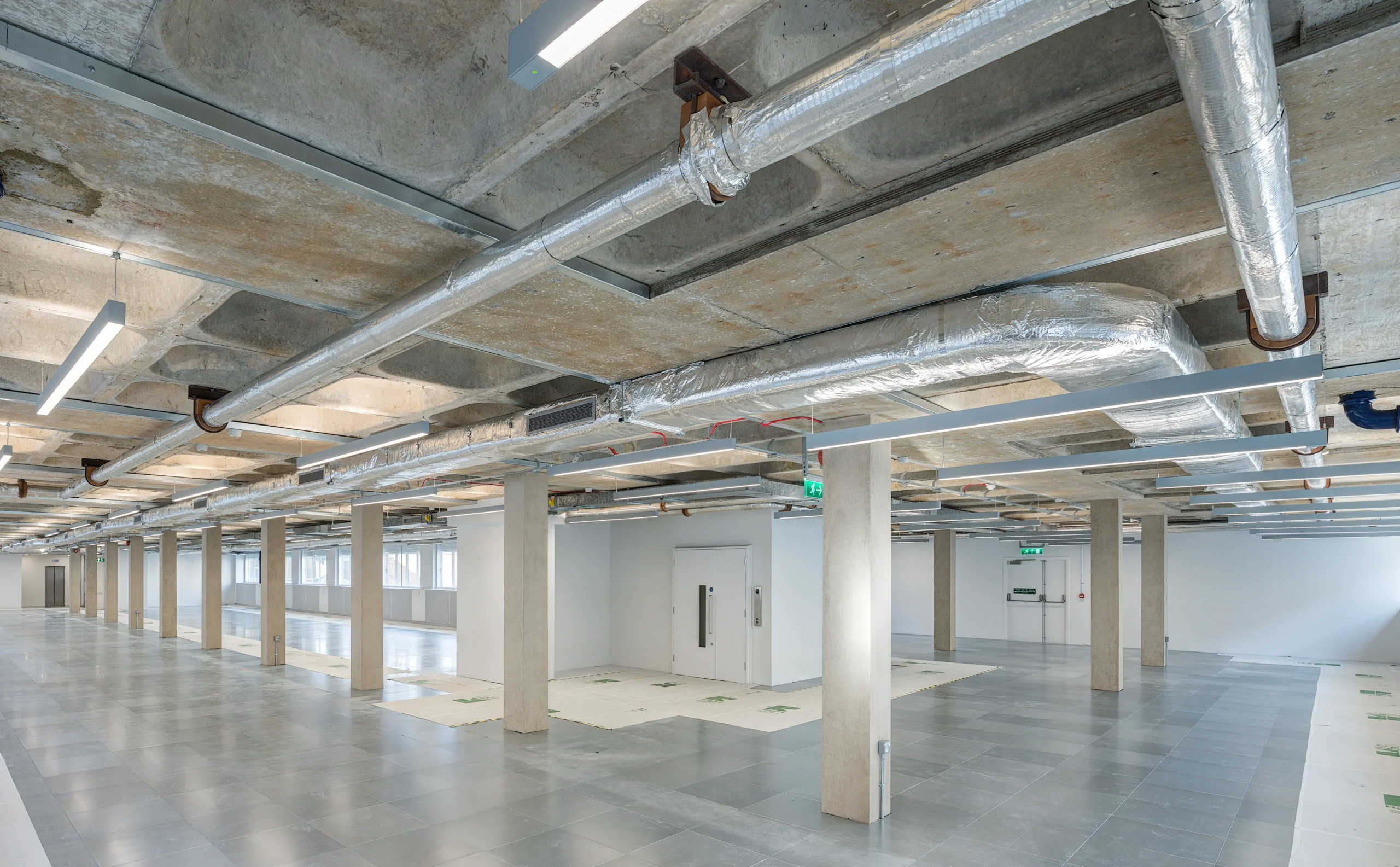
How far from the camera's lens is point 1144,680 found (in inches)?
548

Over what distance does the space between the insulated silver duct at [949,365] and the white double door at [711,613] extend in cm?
723

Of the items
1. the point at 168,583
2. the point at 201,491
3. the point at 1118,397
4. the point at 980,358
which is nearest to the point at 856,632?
the point at 1118,397

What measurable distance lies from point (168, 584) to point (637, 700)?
17.1 meters

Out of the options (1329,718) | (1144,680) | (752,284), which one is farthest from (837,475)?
(1144,680)

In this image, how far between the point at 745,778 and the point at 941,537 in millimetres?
13317

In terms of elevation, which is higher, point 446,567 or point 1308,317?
point 1308,317

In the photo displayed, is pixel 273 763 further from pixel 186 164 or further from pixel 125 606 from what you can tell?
pixel 125 606

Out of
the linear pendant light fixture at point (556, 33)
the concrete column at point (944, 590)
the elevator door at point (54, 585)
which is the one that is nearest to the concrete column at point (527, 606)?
the linear pendant light fixture at point (556, 33)

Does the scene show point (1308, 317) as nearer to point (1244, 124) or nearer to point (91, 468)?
point (1244, 124)

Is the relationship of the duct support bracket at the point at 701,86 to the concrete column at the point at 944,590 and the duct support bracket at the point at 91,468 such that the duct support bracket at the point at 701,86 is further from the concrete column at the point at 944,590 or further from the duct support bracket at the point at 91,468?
the concrete column at the point at 944,590

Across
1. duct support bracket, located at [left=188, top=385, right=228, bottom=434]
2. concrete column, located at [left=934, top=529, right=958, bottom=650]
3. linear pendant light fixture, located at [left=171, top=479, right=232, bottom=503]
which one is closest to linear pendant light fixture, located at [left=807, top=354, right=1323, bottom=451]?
duct support bracket, located at [left=188, top=385, right=228, bottom=434]

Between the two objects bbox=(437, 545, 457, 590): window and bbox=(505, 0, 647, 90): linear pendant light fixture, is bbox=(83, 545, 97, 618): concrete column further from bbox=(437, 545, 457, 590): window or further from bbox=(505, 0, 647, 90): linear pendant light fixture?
bbox=(505, 0, 647, 90): linear pendant light fixture

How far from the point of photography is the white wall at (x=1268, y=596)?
16.9 meters

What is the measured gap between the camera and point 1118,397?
3912 millimetres
